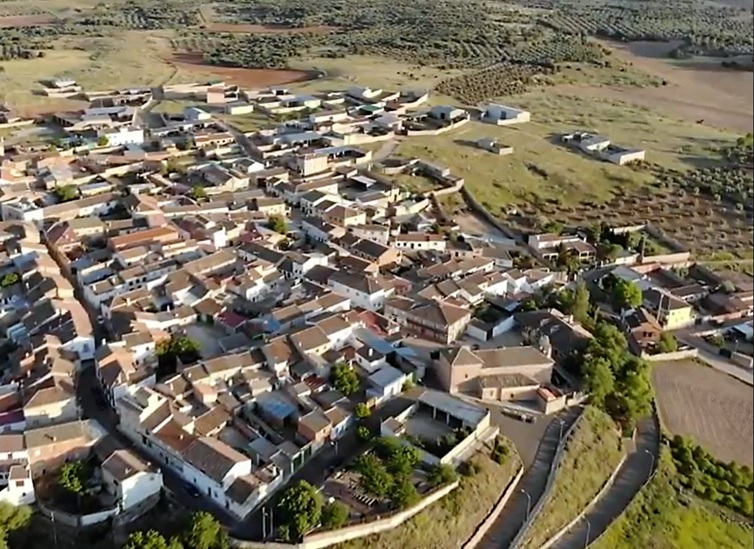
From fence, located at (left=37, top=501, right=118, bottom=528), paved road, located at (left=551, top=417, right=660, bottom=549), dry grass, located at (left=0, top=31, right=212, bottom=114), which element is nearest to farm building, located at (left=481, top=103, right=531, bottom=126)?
dry grass, located at (left=0, top=31, right=212, bottom=114)

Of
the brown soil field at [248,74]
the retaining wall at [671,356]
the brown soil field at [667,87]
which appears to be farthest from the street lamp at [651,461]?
the brown soil field at [248,74]

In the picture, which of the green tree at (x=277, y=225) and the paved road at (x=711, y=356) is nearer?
the paved road at (x=711, y=356)

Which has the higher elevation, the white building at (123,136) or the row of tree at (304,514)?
the row of tree at (304,514)

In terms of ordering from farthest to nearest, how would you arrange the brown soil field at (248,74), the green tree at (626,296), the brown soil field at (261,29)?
the brown soil field at (261,29) → the brown soil field at (248,74) → the green tree at (626,296)

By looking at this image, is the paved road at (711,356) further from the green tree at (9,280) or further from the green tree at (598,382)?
the green tree at (9,280)

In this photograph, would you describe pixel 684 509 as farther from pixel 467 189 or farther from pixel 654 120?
pixel 654 120

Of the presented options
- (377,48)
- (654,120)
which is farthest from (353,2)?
(654,120)

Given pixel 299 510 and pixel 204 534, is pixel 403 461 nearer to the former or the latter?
pixel 299 510
